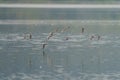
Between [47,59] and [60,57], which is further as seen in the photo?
[60,57]

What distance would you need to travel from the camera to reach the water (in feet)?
67.8

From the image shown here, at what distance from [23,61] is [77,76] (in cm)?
395

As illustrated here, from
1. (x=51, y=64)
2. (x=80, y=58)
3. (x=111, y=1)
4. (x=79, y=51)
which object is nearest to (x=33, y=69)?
(x=51, y=64)

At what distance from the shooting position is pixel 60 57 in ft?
80.5

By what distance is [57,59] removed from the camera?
24016mm

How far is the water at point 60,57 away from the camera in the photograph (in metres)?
20.7

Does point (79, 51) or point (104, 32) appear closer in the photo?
point (79, 51)

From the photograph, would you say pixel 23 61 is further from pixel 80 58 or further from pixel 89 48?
pixel 89 48

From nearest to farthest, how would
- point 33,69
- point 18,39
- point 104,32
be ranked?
1. point 33,69
2. point 18,39
3. point 104,32

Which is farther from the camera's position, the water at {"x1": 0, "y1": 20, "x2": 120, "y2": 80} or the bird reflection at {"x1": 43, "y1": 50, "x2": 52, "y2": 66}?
the bird reflection at {"x1": 43, "y1": 50, "x2": 52, "y2": 66}

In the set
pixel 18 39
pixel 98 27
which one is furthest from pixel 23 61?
pixel 98 27

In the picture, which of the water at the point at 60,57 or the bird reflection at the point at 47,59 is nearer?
the water at the point at 60,57

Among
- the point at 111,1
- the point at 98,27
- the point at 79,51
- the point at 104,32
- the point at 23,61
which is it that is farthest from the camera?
the point at 111,1

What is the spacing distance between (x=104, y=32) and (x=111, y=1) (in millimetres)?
56117
